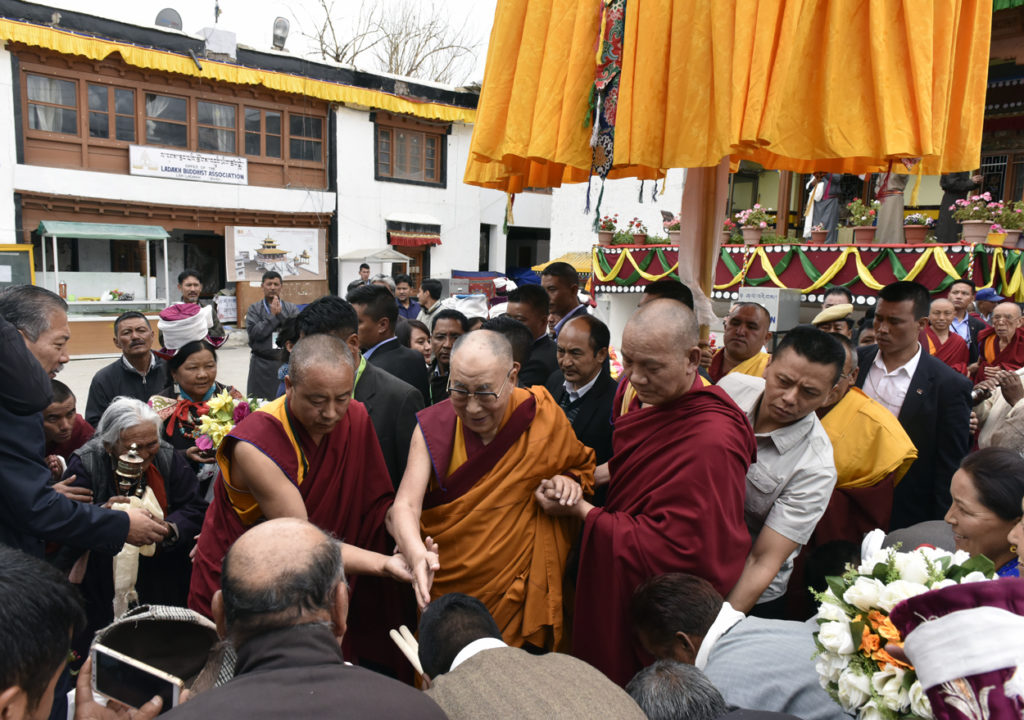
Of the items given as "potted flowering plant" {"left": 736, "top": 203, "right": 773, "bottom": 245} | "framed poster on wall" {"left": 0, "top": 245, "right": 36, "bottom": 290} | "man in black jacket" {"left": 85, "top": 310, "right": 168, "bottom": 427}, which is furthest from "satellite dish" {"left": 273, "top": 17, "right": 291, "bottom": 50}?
"man in black jacket" {"left": 85, "top": 310, "right": 168, "bottom": 427}

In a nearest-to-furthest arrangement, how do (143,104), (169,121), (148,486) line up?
(148,486), (143,104), (169,121)

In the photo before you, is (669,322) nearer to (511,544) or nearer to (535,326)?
(511,544)

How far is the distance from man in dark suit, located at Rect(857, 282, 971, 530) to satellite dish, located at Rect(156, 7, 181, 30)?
757 inches

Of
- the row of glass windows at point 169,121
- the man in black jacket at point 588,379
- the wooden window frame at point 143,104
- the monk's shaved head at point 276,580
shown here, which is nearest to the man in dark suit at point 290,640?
the monk's shaved head at point 276,580

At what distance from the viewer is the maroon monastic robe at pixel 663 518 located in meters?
2.10

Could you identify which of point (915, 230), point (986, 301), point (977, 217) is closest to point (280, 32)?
point (915, 230)

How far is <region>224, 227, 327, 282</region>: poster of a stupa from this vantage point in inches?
708

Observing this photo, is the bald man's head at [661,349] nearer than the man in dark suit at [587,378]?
Yes

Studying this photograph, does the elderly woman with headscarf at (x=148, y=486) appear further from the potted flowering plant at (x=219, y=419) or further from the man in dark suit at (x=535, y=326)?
the man in dark suit at (x=535, y=326)

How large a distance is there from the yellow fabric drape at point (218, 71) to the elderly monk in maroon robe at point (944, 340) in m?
17.1

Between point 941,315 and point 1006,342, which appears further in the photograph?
point 1006,342

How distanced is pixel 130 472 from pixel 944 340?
565 cm

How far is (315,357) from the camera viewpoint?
2.25 m

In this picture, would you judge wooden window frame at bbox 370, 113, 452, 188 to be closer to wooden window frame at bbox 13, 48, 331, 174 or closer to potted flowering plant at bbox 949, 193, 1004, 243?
wooden window frame at bbox 13, 48, 331, 174
